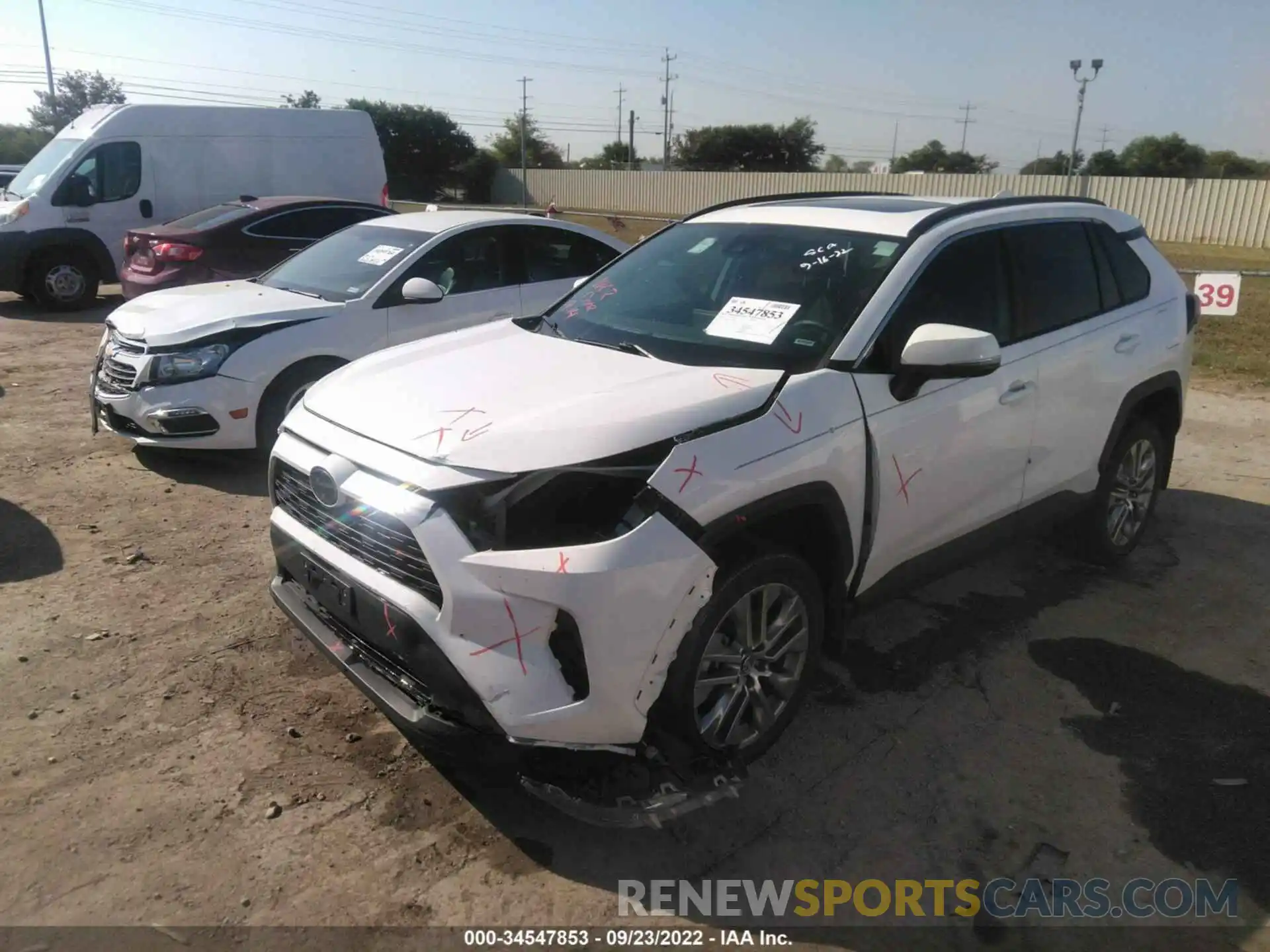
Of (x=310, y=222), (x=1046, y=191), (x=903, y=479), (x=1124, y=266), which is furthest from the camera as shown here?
(x=1046, y=191)

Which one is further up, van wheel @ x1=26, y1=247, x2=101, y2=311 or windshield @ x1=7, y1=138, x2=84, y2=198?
windshield @ x1=7, y1=138, x2=84, y2=198

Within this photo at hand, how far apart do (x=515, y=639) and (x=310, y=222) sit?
8.37m

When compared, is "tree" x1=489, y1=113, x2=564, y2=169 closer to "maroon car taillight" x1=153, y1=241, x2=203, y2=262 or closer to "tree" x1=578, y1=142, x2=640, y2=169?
"tree" x1=578, y1=142, x2=640, y2=169

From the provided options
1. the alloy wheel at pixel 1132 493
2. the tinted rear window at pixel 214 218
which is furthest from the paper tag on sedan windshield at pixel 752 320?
the tinted rear window at pixel 214 218

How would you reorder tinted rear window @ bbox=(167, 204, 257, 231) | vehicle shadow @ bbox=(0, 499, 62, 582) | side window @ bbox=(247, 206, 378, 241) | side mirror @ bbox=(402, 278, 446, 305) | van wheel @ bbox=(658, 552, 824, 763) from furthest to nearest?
side window @ bbox=(247, 206, 378, 241), tinted rear window @ bbox=(167, 204, 257, 231), side mirror @ bbox=(402, 278, 446, 305), vehicle shadow @ bbox=(0, 499, 62, 582), van wheel @ bbox=(658, 552, 824, 763)

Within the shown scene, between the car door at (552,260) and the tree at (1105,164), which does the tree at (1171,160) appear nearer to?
the tree at (1105,164)

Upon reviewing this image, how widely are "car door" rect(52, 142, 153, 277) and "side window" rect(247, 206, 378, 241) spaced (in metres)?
4.31

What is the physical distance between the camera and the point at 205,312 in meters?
6.21

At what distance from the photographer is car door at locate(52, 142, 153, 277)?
1228 cm

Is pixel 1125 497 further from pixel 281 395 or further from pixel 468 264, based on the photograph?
pixel 281 395

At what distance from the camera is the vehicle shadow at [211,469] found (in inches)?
237

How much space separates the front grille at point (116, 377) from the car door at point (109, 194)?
760cm

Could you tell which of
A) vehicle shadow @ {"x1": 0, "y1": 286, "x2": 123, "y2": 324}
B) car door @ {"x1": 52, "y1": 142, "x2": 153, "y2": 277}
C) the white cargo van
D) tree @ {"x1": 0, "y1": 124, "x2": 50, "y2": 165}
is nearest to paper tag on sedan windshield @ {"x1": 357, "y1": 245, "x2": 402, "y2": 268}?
vehicle shadow @ {"x1": 0, "y1": 286, "x2": 123, "y2": 324}

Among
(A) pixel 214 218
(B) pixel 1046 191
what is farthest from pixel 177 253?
(B) pixel 1046 191
